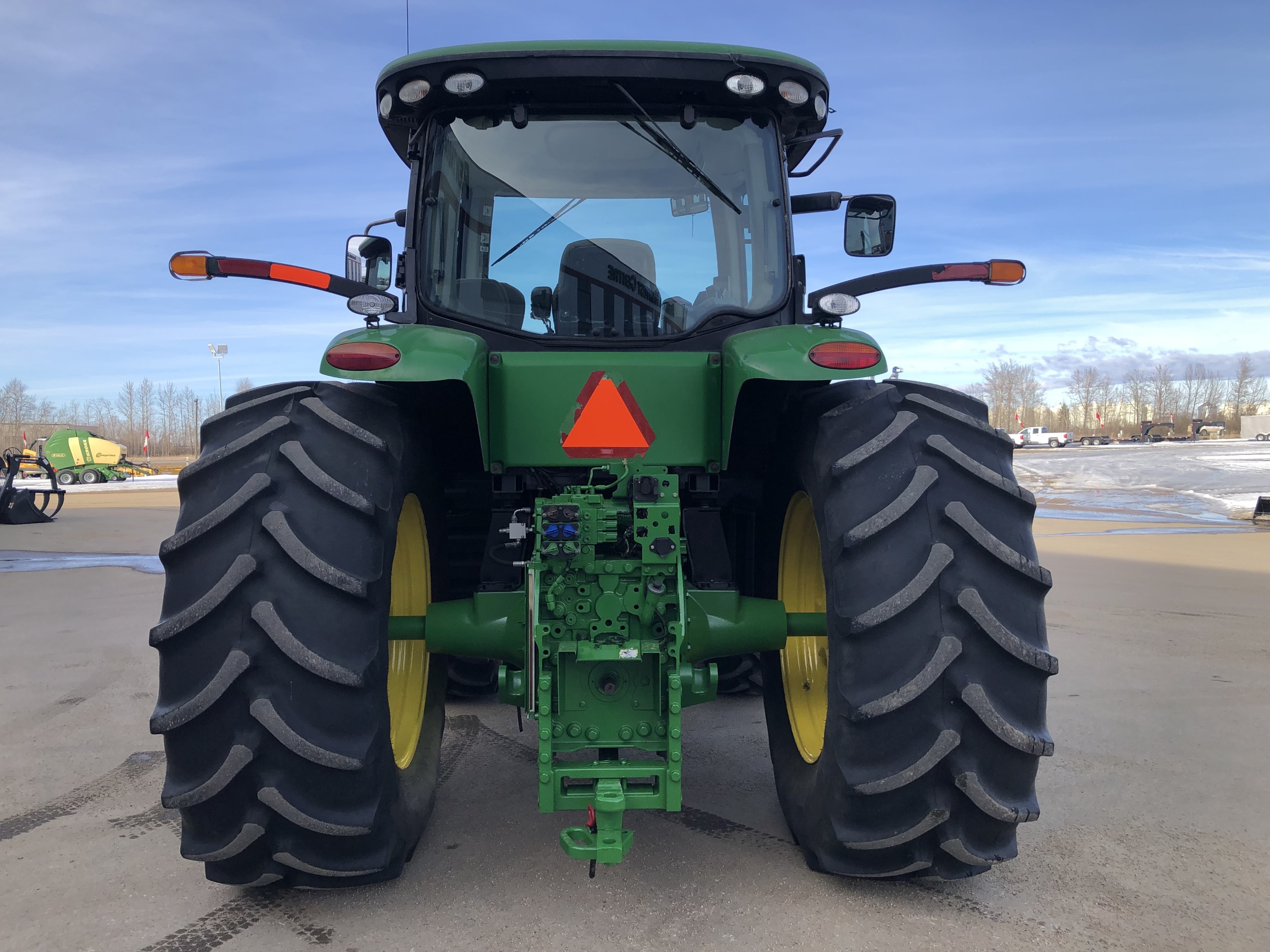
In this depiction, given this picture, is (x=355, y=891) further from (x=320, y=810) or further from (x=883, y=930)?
(x=883, y=930)

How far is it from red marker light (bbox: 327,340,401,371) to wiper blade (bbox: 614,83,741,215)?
1.30 m

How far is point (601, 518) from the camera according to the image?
103 inches

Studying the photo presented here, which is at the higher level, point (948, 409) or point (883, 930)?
point (948, 409)

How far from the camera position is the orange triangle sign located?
2842mm

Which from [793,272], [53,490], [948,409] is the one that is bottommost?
[53,490]

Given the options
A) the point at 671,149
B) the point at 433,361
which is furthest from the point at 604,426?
the point at 671,149

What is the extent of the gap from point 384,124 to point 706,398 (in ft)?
5.73

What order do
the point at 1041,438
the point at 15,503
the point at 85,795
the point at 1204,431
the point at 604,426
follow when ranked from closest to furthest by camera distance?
1. the point at 604,426
2. the point at 85,795
3. the point at 15,503
4. the point at 1041,438
5. the point at 1204,431

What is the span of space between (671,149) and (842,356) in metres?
1.15

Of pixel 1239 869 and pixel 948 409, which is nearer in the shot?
pixel 948 409

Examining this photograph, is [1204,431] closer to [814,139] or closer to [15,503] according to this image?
[15,503]

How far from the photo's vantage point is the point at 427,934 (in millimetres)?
2447

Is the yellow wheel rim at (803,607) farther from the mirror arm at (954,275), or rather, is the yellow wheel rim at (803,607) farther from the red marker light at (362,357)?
the red marker light at (362,357)

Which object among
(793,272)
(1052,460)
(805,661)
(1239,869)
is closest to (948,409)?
(793,272)
